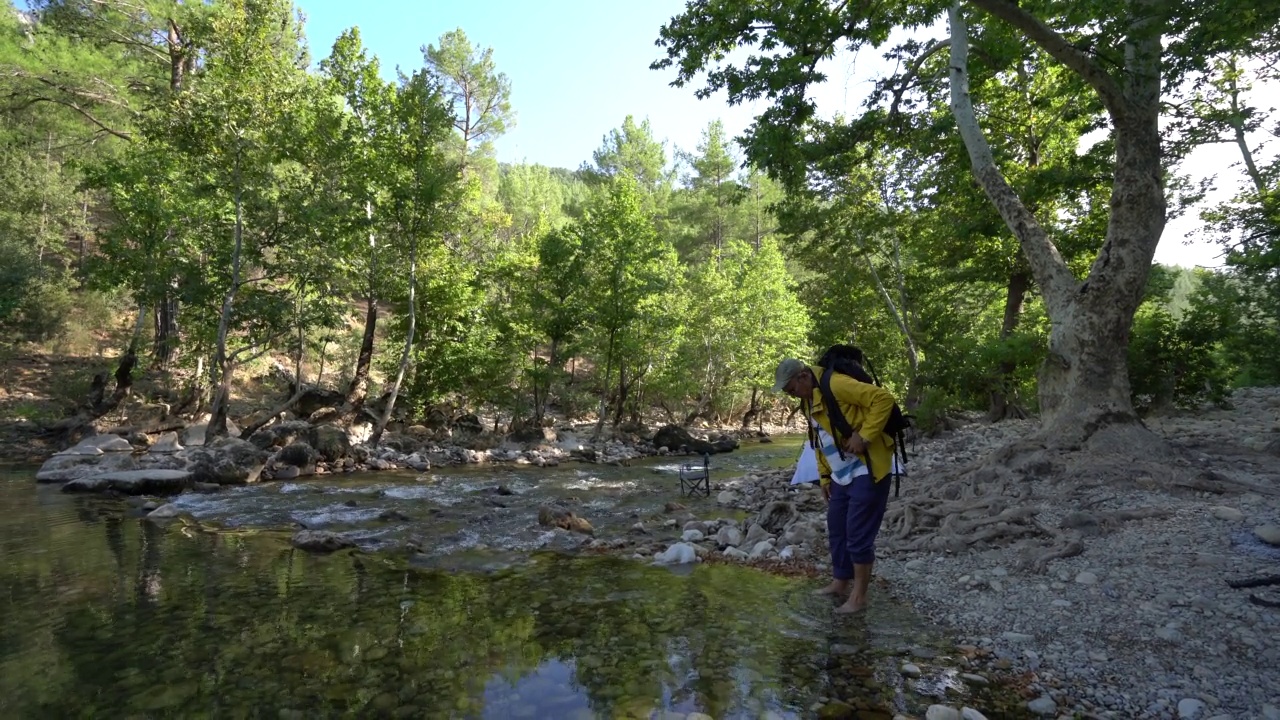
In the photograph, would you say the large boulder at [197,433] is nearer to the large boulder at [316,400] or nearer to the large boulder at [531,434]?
the large boulder at [316,400]

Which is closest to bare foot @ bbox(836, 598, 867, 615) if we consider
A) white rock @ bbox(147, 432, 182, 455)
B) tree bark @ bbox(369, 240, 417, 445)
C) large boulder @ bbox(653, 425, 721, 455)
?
white rock @ bbox(147, 432, 182, 455)

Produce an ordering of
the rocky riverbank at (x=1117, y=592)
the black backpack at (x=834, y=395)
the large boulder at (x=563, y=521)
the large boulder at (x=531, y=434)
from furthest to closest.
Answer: the large boulder at (x=531, y=434), the large boulder at (x=563, y=521), the black backpack at (x=834, y=395), the rocky riverbank at (x=1117, y=592)

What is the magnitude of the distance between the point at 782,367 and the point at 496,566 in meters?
3.96

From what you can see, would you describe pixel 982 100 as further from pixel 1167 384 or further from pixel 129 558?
pixel 129 558

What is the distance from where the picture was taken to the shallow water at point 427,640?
11.4 feet

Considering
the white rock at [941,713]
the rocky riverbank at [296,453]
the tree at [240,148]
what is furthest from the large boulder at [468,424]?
the white rock at [941,713]

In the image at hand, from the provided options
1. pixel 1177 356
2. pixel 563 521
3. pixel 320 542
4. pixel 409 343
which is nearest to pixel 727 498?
pixel 563 521

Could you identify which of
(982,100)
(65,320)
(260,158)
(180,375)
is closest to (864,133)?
(982,100)

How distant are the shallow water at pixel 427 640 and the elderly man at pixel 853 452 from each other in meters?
0.56

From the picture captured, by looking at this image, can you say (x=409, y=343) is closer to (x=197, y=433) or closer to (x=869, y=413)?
(x=197, y=433)

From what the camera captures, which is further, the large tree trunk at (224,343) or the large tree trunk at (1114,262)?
the large tree trunk at (224,343)

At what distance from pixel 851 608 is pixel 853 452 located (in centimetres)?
126

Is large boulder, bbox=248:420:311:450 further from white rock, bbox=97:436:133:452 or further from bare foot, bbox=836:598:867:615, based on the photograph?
bare foot, bbox=836:598:867:615

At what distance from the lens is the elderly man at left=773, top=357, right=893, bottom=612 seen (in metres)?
4.59
